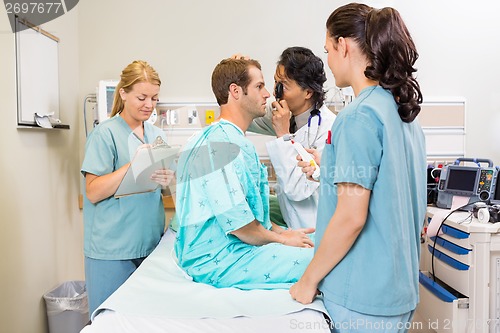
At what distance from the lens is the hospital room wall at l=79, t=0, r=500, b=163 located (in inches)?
122

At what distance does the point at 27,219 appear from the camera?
2334 millimetres

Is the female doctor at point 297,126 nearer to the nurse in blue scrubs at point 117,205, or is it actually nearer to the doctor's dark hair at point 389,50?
the nurse in blue scrubs at point 117,205

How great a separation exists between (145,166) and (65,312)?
120 cm

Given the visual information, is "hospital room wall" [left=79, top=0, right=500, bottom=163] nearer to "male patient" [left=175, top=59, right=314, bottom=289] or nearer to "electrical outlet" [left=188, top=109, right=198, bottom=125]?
"electrical outlet" [left=188, top=109, right=198, bottom=125]

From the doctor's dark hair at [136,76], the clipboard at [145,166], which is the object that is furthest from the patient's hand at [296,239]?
the doctor's dark hair at [136,76]

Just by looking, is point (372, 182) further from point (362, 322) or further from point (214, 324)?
point (214, 324)

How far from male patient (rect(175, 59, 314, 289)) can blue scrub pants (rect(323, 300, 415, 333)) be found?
0.92 ft

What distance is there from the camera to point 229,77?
166cm

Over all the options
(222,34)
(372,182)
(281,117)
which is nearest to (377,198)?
(372,182)

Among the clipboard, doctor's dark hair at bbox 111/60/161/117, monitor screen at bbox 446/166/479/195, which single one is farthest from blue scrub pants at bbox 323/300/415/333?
monitor screen at bbox 446/166/479/195

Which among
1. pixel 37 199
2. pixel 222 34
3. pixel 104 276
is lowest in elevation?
pixel 104 276

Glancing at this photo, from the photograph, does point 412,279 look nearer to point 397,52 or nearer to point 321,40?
point 397,52

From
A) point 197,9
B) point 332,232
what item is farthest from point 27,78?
point 332,232

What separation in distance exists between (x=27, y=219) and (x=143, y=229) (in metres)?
0.77
